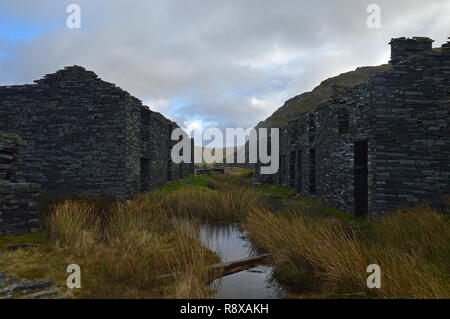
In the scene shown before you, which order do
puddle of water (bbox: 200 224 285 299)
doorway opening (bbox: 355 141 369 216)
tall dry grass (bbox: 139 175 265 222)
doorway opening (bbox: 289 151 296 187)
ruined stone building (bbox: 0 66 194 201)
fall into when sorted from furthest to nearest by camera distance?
doorway opening (bbox: 289 151 296 187) < ruined stone building (bbox: 0 66 194 201) < tall dry grass (bbox: 139 175 265 222) < doorway opening (bbox: 355 141 369 216) < puddle of water (bbox: 200 224 285 299)

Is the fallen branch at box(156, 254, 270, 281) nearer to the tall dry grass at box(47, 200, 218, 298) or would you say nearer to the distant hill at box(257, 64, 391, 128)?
the tall dry grass at box(47, 200, 218, 298)

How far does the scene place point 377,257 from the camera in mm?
4605

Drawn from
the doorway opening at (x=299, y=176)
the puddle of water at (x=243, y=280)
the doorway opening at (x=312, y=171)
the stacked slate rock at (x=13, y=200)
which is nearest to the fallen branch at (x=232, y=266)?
the puddle of water at (x=243, y=280)

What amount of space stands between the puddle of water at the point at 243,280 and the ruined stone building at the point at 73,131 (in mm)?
5753

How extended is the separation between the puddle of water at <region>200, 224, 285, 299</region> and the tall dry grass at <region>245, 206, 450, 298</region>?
1.25 ft

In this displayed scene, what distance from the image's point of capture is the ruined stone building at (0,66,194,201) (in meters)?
11.5

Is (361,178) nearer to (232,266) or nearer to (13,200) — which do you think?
(232,266)

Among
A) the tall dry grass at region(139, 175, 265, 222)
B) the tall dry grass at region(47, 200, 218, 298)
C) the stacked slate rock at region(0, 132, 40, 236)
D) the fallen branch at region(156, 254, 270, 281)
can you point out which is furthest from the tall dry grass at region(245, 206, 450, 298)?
the stacked slate rock at region(0, 132, 40, 236)

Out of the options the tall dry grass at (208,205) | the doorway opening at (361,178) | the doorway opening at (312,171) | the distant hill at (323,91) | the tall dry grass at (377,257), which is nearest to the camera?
the tall dry grass at (377,257)

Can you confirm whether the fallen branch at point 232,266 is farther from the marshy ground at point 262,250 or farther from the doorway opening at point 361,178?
the doorway opening at point 361,178

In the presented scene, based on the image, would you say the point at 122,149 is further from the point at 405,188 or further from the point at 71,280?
the point at 405,188

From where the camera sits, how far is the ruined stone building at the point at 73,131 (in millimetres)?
11477

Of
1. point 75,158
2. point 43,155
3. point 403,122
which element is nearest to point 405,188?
point 403,122

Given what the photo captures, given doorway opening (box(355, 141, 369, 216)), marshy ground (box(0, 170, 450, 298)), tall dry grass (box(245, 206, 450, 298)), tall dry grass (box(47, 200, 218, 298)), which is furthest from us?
doorway opening (box(355, 141, 369, 216))
